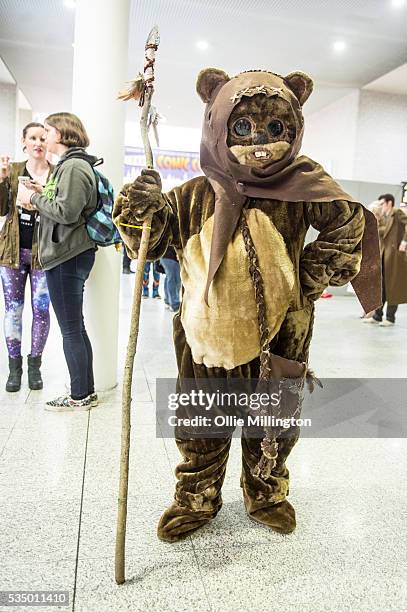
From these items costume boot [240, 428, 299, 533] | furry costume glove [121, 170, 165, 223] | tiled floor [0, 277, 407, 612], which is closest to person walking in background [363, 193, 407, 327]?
tiled floor [0, 277, 407, 612]

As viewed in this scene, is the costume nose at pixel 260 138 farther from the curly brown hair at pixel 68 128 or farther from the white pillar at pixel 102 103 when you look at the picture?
the white pillar at pixel 102 103

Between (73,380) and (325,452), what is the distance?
1.25m

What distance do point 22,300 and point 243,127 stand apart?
5.89 ft

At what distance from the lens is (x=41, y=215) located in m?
2.39

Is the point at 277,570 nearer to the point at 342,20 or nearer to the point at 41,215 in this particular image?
the point at 41,215

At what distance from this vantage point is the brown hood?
4.42 feet

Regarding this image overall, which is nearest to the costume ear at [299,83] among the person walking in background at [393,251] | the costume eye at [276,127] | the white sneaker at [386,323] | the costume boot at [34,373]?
the costume eye at [276,127]

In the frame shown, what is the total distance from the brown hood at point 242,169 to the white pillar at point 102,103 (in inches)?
52.2

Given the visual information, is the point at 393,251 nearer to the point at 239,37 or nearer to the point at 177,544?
the point at 239,37

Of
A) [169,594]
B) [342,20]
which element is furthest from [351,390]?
[342,20]

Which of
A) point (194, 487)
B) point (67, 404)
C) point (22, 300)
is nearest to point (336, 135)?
point (22, 300)

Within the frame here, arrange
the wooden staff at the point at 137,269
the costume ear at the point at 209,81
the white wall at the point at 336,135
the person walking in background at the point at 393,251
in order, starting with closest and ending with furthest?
the wooden staff at the point at 137,269
the costume ear at the point at 209,81
the person walking in background at the point at 393,251
the white wall at the point at 336,135

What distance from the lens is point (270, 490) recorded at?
5.43 ft

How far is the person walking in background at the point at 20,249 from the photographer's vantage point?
2.56 m
